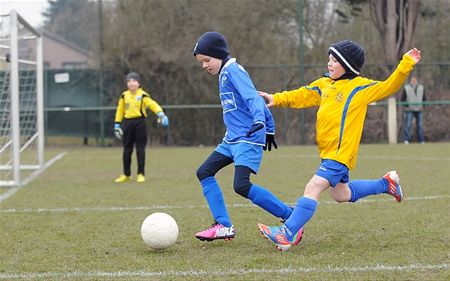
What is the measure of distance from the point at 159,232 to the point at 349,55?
1.87 meters

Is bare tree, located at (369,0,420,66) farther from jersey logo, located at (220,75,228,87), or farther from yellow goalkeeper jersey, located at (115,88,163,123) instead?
jersey logo, located at (220,75,228,87)

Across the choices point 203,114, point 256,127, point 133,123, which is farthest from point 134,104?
point 203,114

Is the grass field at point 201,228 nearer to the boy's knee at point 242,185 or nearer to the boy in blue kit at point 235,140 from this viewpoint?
the boy in blue kit at point 235,140

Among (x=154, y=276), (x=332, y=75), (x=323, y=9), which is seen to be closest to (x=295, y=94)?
(x=332, y=75)

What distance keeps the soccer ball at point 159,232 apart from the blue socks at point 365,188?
1.41 metres

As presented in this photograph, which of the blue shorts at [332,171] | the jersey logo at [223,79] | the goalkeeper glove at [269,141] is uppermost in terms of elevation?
the jersey logo at [223,79]

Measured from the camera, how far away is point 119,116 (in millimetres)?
11281

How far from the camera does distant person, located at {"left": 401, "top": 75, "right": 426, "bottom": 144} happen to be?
19516 mm

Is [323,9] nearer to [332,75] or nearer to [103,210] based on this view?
[103,210]

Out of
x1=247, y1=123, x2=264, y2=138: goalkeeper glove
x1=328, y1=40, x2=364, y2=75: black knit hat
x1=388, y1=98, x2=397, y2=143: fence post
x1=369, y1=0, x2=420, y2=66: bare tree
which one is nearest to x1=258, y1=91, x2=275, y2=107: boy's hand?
x1=247, y1=123, x2=264, y2=138: goalkeeper glove

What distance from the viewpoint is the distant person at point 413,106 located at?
64.0 ft

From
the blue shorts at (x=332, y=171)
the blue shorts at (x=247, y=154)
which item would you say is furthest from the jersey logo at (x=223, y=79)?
the blue shorts at (x=332, y=171)

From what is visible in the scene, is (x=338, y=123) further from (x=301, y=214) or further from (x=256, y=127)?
(x=301, y=214)

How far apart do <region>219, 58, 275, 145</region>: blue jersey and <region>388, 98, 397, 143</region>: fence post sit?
14.6 metres
